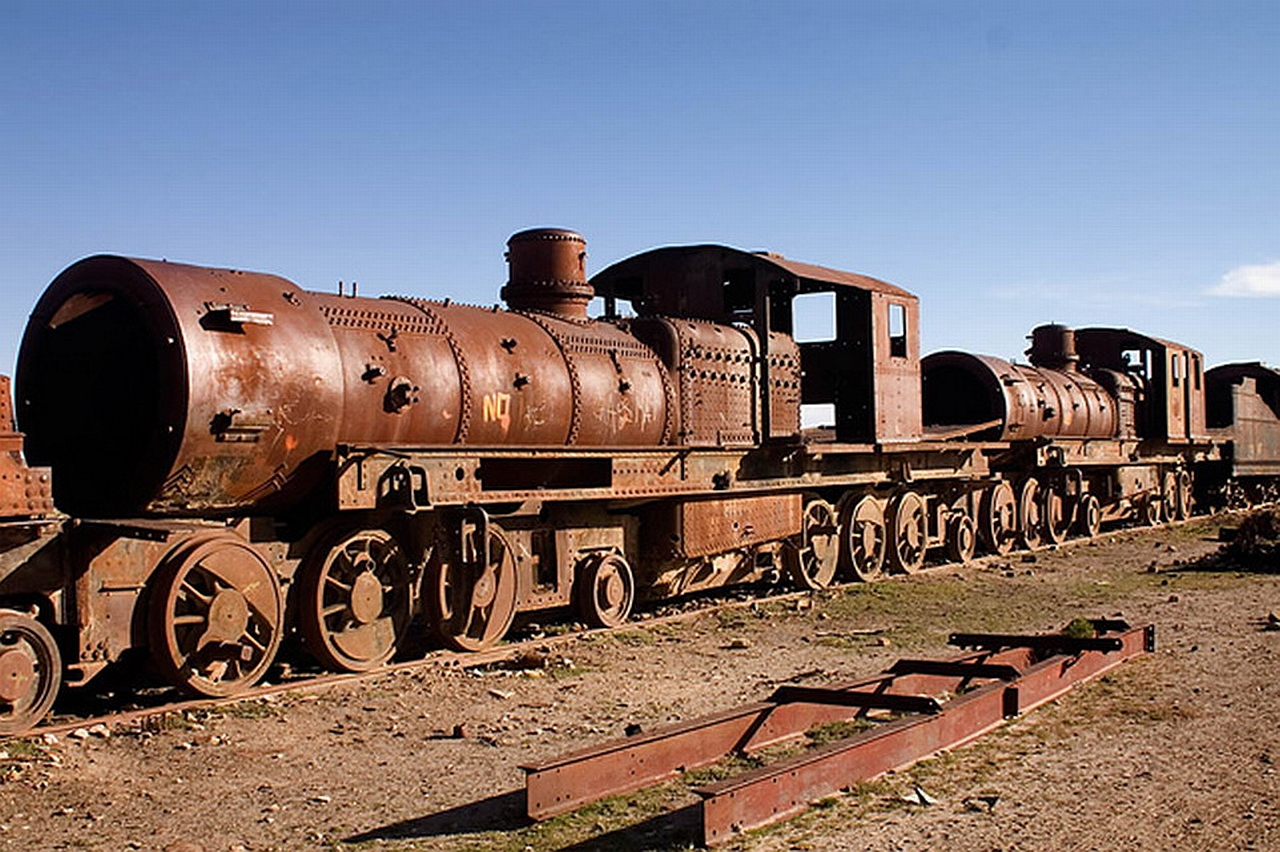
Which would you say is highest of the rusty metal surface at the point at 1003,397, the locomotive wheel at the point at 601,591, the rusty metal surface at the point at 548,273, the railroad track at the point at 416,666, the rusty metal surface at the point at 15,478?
the rusty metal surface at the point at 548,273

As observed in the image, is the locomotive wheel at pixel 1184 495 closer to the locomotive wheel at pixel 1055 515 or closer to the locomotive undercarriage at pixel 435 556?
the locomotive wheel at pixel 1055 515

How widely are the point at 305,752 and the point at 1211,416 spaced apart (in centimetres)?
2987

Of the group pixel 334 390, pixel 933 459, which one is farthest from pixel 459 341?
pixel 933 459

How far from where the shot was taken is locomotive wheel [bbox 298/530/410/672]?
973 centimetres

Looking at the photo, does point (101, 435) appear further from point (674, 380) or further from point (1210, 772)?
point (1210, 772)

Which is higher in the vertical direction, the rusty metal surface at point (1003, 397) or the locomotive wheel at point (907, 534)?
the rusty metal surface at point (1003, 397)

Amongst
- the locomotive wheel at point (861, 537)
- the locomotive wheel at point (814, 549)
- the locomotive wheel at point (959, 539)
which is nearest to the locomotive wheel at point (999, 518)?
the locomotive wheel at point (959, 539)

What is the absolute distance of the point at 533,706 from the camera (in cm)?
901

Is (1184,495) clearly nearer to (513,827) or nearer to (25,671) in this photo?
(513,827)

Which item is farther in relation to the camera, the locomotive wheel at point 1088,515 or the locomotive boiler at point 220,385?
the locomotive wheel at point 1088,515

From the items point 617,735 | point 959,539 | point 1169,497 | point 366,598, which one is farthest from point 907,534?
point 1169,497

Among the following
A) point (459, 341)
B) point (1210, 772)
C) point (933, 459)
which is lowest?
point (1210, 772)

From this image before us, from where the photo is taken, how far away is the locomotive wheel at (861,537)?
16531 mm

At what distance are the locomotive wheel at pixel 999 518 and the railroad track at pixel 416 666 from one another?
16.4 ft
